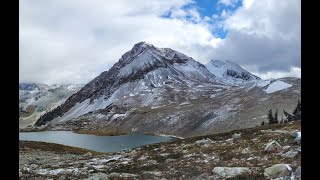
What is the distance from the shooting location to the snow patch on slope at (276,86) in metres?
177

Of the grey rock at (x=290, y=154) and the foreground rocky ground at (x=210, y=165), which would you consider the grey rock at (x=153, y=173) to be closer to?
the foreground rocky ground at (x=210, y=165)

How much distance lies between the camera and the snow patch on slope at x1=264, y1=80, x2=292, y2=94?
176750 millimetres

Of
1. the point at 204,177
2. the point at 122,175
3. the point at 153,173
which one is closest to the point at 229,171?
the point at 204,177

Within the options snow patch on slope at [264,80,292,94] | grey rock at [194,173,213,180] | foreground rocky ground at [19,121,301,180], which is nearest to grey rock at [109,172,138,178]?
foreground rocky ground at [19,121,301,180]

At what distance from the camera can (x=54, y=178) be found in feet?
92.9

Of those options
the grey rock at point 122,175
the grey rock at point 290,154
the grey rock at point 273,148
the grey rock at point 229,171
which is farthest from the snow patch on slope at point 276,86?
the grey rock at point 229,171

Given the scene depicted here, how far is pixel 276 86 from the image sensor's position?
182 m

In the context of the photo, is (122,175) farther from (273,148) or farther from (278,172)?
(273,148)

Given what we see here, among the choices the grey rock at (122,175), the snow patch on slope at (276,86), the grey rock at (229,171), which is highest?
the snow patch on slope at (276,86)
